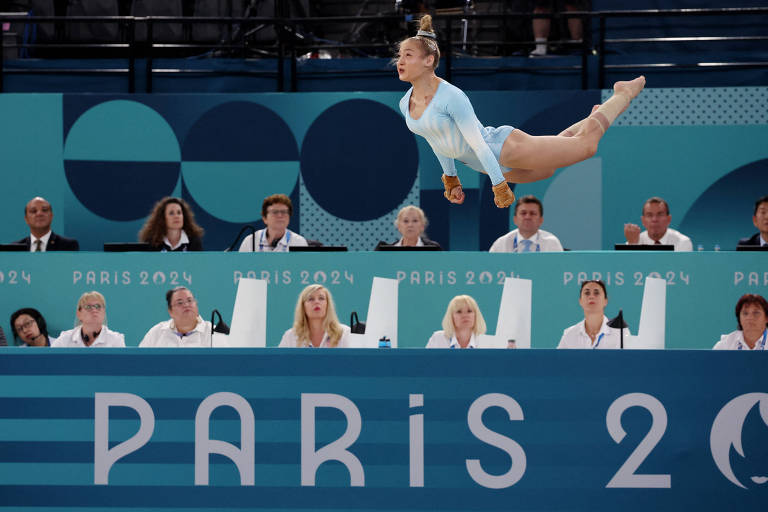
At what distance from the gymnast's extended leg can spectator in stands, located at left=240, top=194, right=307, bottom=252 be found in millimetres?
3897

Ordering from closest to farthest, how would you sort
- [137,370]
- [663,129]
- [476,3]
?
1. [137,370]
2. [663,129]
3. [476,3]

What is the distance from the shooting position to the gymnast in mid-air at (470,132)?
12.9ft

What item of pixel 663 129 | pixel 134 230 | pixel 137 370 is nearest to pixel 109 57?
pixel 134 230

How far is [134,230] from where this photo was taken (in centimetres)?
995

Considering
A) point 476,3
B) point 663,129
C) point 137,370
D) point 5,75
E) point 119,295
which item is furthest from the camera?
point 476,3

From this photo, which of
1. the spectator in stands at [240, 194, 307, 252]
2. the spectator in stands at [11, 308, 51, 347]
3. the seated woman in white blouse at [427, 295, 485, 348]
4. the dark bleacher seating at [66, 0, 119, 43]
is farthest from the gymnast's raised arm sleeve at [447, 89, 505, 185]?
the dark bleacher seating at [66, 0, 119, 43]

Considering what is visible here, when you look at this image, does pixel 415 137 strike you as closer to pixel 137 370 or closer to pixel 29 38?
pixel 29 38

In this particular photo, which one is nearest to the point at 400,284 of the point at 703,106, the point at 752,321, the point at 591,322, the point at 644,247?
the point at 591,322

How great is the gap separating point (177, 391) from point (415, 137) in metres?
5.85

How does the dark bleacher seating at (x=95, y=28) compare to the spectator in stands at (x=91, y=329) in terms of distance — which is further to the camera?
the dark bleacher seating at (x=95, y=28)

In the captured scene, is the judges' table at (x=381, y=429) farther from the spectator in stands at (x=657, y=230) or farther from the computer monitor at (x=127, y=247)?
the spectator in stands at (x=657, y=230)

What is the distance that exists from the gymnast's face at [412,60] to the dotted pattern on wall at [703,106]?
19.1 ft

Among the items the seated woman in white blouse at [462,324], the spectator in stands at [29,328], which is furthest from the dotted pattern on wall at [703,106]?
the spectator in stands at [29,328]

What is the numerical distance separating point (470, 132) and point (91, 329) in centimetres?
431
